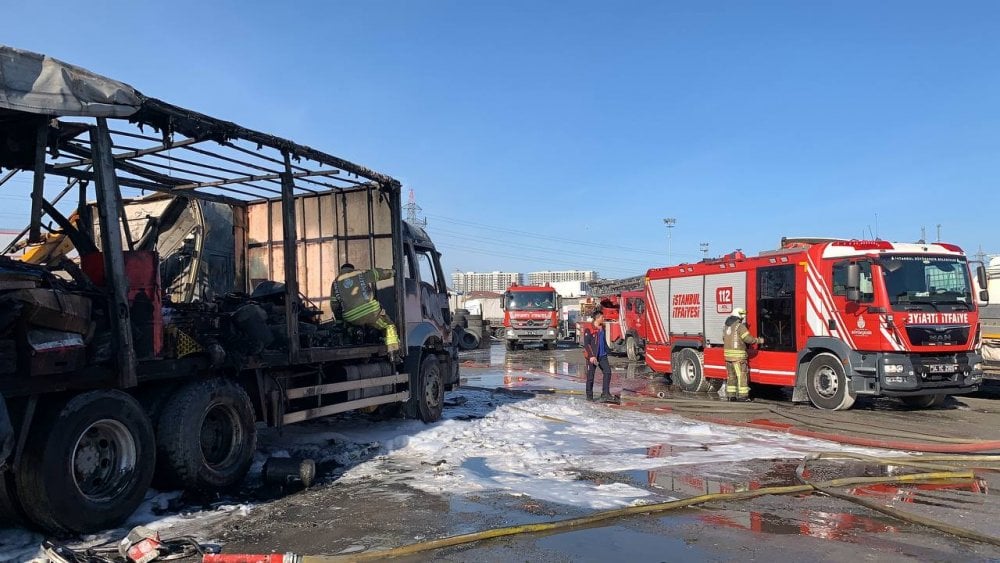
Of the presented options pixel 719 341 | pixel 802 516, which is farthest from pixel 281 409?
pixel 719 341

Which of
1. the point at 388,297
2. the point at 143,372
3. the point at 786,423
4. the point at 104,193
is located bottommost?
the point at 786,423

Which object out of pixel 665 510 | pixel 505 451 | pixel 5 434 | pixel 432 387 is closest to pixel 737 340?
pixel 432 387

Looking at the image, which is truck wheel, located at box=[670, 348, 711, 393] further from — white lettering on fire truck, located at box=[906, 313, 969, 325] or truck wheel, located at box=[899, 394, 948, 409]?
white lettering on fire truck, located at box=[906, 313, 969, 325]

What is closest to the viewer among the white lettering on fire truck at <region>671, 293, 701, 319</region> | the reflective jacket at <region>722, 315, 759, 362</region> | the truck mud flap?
the truck mud flap

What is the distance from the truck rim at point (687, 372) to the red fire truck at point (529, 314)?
13.9 m

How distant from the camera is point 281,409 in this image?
22.2 feet

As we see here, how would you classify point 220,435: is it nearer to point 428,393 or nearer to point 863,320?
point 428,393

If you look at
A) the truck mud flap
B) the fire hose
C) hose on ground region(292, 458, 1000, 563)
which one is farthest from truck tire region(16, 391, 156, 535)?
hose on ground region(292, 458, 1000, 563)

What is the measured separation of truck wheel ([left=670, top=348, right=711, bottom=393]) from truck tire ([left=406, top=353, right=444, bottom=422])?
6.22 metres

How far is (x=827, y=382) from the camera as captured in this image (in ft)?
36.8

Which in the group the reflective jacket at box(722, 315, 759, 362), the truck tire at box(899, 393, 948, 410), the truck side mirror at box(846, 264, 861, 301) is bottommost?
the truck tire at box(899, 393, 948, 410)

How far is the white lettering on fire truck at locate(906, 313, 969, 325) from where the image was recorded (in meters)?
10.2

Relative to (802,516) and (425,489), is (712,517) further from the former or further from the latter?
(425,489)

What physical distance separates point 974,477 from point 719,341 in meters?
7.17
